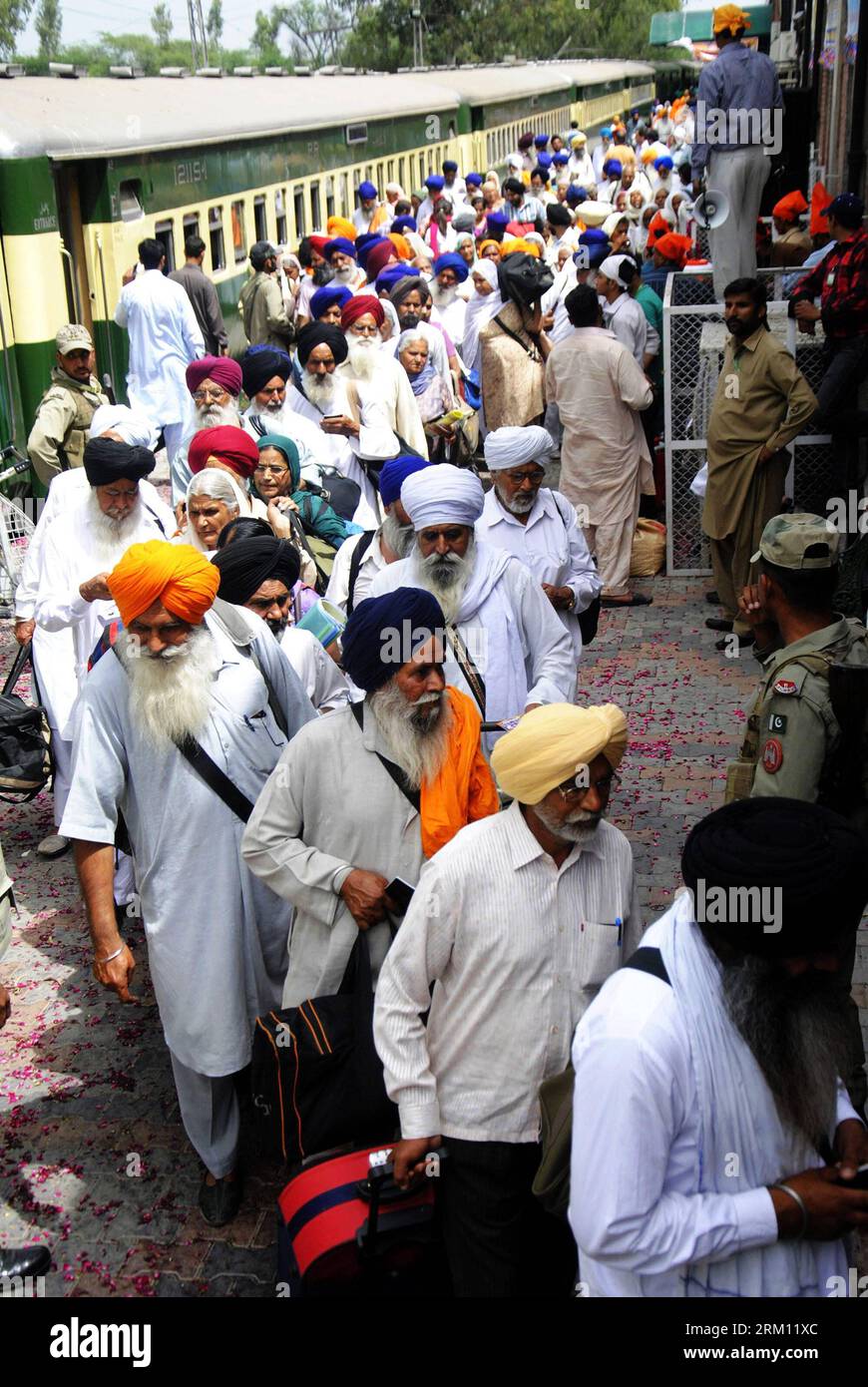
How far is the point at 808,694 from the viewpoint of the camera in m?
3.58

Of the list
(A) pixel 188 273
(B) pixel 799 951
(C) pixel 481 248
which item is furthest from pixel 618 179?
(B) pixel 799 951

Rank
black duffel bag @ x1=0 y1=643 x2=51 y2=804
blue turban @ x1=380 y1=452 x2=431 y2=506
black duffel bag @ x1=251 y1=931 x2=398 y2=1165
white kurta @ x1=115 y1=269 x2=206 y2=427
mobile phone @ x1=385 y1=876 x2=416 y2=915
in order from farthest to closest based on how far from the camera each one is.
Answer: white kurta @ x1=115 y1=269 x2=206 y2=427, black duffel bag @ x1=0 y1=643 x2=51 y2=804, blue turban @ x1=380 y1=452 x2=431 y2=506, mobile phone @ x1=385 y1=876 x2=416 y2=915, black duffel bag @ x1=251 y1=931 x2=398 y2=1165

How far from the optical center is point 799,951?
7.51ft

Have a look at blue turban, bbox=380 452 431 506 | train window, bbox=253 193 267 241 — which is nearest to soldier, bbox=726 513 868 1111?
blue turban, bbox=380 452 431 506

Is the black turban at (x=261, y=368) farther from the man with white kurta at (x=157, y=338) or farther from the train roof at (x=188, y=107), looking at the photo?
the train roof at (x=188, y=107)

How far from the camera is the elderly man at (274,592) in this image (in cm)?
488

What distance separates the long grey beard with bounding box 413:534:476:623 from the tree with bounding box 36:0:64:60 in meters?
83.9

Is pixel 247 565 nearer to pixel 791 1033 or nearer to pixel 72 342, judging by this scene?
pixel 791 1033

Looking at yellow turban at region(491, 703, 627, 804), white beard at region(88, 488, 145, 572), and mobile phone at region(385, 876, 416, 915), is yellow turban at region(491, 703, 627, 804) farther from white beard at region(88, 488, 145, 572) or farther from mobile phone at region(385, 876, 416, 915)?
white beard at region(88, 488, 145, 572)

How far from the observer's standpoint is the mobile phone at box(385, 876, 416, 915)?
3660 millimetres

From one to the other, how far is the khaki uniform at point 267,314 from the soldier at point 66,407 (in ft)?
12.6
